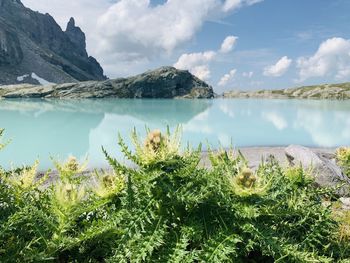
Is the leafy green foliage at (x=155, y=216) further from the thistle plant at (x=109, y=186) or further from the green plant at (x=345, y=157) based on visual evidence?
the green plant at (x=345, y=157)

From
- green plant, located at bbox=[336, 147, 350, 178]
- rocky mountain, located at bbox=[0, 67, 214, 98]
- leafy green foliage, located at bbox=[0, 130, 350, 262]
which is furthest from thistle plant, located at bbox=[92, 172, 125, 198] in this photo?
rocky mountain, located at bbox=[0, 67, 214, 98]

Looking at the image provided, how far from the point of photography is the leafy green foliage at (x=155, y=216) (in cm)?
434

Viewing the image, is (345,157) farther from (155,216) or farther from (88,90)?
(88,90)

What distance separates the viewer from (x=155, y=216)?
445 cm

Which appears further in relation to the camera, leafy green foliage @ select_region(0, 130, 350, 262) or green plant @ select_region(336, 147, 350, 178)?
green plant @ select_region(336, 147, 350, 178)

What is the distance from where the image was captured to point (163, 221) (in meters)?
4.56

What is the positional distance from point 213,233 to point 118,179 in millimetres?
1248

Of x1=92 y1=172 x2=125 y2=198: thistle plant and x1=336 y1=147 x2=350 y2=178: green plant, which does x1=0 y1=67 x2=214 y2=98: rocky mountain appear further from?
x1=92 y1=172 x2=125 y2=198: thistle plant

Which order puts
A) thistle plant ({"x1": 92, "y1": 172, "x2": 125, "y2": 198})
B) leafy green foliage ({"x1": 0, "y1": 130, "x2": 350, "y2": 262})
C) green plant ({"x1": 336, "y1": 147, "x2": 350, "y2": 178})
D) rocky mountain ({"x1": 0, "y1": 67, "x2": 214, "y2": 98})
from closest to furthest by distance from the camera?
leafy green foliage ({"x1": 0, "y1": 130, "x2": 350, "y2": 262}), thistle plant ({"x1": 92, "y1": 172, "x2": 125, "y2": 198}), green plant ({"x1": 336, "y1": 147, "x2": 350, "y2": 178}), rocky mountain ({"x1": 0, "y1": 67, "x2": 214, "y2": 98})

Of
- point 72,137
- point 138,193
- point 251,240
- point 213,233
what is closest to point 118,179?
point 138,193

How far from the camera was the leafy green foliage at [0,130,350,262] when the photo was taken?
14.3ft

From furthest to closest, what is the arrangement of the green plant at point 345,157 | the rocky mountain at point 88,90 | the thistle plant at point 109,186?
the rocky mountain at point 88,90
the green plant at point 345,157
the thistle plant at point 109,186

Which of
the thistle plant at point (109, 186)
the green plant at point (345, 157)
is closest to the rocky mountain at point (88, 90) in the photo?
the green plant at point (345, 157)

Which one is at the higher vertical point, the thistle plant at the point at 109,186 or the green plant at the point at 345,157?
the thistle plant at the point at 109,186
